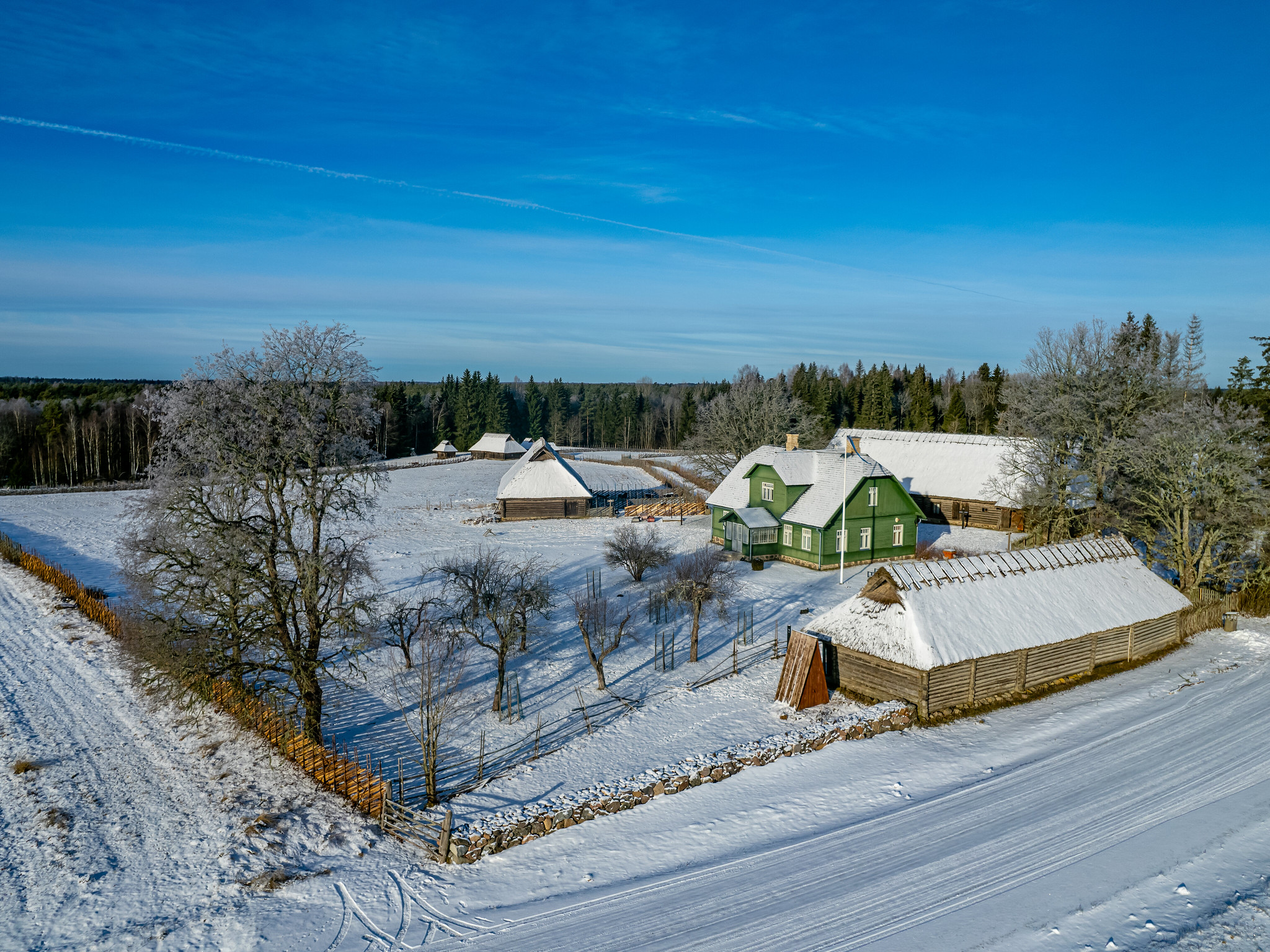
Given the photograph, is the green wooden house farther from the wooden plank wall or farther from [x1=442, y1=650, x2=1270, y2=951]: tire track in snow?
[x1=442, y1=650, x2=1270, y2=951]: tire track in snow

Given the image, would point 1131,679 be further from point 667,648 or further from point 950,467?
point 950,467

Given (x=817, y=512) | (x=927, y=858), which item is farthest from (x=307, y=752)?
(x=817, y=512)

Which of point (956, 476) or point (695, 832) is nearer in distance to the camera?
point (695, 832)

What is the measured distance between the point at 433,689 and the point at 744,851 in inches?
449

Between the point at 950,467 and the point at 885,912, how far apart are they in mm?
40486

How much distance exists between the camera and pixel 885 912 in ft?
38.7

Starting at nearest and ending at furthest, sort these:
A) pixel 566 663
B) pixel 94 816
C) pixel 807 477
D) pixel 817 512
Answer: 1. pixel 94 816
2. pixel 566 663
3. pixel 817 512
4. pixel 807 477

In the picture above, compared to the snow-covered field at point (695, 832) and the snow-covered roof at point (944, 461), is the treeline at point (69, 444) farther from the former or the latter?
the snow-covered roof at point (944, 461)

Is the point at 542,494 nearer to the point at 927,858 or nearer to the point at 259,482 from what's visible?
the point at 259,482

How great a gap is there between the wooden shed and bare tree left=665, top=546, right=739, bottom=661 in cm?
392

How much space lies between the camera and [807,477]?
3766 centimetres

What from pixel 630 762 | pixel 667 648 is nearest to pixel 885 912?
pixel 630 762

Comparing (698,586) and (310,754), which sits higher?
(698,586)

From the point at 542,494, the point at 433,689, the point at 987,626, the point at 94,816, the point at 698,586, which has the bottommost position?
the point at 94,816
